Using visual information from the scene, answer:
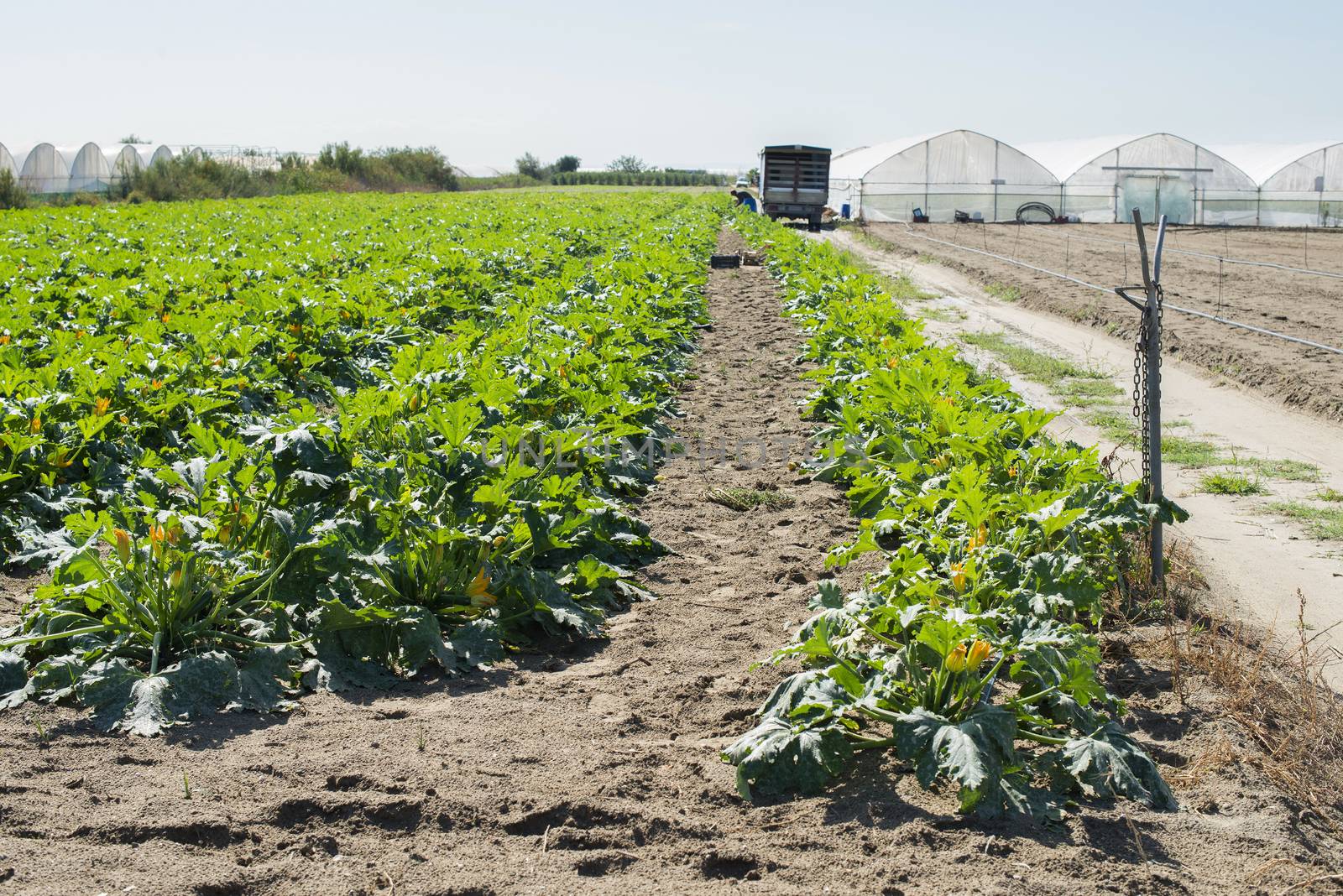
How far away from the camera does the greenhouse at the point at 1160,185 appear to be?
39.3 m

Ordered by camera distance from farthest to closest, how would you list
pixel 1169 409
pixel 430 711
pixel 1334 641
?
pixel 1169 409 < pixel 1334 641 < pixel 430 711

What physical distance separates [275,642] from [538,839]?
1.41 metres

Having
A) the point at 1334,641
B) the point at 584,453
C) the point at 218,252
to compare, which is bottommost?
the point at 1334,641

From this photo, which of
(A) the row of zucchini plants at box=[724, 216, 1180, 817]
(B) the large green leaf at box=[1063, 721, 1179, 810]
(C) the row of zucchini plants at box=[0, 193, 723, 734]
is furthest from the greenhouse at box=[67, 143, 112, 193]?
(B) the large green leaf at box=[1063, 721, 1179, 810]

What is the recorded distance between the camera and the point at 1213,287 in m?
18.6

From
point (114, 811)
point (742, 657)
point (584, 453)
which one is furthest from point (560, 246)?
point (114, 811)

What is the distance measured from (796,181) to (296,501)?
3221 centimetres

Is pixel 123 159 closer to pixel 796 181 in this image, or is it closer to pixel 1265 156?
pixel 796 181

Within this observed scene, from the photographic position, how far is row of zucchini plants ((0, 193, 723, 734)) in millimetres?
3852

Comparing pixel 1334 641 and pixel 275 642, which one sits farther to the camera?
pixel 1334 641

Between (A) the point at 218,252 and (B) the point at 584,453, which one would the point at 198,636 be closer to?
(B) the point at 584,453

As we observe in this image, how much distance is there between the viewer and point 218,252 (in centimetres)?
1761

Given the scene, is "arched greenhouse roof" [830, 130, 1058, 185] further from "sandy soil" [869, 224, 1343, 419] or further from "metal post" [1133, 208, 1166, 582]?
"metal post" [1133, 208, 1166, 582]

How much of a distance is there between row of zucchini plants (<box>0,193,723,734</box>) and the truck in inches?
1041
